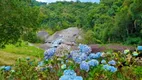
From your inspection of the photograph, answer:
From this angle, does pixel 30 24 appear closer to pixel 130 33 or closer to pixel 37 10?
pixel 37 10

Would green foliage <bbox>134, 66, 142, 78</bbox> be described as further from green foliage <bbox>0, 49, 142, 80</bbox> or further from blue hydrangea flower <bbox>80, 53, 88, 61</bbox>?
blue hydrangea flower <bbox>80, 53, 88, 61</bbox>

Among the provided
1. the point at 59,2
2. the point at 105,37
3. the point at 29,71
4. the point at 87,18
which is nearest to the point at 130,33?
the point at 105,37

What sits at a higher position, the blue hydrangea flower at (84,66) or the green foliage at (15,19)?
the green foliage at (15,19)

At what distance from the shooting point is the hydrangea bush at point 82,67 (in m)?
6.08

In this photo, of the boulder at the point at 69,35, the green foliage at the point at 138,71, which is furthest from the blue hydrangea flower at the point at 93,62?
the boulder at the point at 69,35

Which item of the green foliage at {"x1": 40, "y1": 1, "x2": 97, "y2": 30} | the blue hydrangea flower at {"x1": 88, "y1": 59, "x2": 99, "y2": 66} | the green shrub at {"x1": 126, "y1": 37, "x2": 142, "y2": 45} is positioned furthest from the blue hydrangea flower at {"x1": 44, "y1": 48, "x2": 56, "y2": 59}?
the green foliage at {"x1": 40, "y1": 1, "x2": 97, "y2": 30}

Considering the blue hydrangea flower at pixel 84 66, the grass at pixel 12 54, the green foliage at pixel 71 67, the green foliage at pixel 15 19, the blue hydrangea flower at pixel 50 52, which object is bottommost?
the grass at pixel 12 54

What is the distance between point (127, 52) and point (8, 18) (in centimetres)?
1372

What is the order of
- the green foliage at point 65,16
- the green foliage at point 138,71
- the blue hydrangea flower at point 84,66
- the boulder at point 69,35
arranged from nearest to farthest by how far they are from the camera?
the blue hydrangea flower at point 84,66
the green foliage at point 138,71
the boulder at point 69,35
the green foliage at point 65,16

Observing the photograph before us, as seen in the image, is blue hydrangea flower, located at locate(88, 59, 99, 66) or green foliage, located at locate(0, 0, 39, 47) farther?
green foliage, located at locate(0, 0, 39, 47)

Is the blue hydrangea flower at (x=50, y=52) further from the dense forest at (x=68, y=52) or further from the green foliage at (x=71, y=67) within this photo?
the green foliage at (x=71, y=67)

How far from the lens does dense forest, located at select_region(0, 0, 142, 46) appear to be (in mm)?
20031

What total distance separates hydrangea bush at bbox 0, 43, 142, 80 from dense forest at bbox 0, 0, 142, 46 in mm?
12546

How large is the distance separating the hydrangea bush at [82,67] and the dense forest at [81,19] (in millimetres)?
12546
